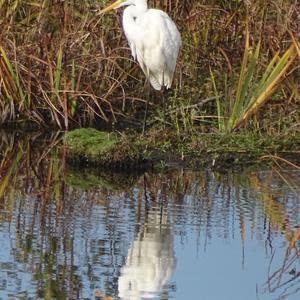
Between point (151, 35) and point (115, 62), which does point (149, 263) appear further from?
point (115, 62)

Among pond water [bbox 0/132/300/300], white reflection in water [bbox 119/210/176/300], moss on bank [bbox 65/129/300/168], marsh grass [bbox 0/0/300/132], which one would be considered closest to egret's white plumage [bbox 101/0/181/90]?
marsh grass [bbox 0/0/300/132]

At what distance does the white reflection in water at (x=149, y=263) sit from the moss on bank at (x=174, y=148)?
5.82 ft

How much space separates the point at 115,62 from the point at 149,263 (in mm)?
5372

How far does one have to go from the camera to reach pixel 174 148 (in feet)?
32.9

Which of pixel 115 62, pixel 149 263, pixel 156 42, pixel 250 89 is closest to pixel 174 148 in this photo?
pixel 250 89

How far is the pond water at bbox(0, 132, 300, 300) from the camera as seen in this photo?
19.9 feet

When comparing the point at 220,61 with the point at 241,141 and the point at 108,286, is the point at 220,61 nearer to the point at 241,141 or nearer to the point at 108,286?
the point at 241,141

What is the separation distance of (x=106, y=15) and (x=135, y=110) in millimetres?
1025

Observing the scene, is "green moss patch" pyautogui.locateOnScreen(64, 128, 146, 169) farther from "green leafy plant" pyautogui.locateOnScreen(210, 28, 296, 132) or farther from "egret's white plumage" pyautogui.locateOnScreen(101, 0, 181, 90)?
"egret's white plumage" pyautogui.locateOnScreen(101, 0, 181, 90)

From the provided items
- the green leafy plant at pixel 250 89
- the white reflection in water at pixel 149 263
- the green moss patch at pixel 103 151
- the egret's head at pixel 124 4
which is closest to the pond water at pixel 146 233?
the white reflection in water at pixel 149 263

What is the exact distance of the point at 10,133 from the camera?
37.8 feet

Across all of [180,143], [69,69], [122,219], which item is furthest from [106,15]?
[122,219]

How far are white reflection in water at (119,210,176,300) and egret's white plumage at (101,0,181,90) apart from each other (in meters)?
3.83

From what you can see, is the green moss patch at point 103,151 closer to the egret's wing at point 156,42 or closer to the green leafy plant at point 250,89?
the green leafy plant at point 250,89
